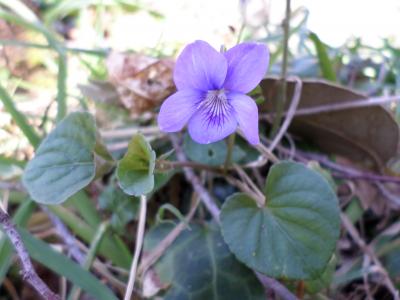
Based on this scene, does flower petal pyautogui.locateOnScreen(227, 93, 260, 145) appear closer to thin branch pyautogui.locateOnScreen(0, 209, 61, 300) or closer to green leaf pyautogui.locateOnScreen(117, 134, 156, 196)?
green leaf pyautogui.locateOnScreen(117, 134, 156, 196)

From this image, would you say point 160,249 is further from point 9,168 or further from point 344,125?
point 344,125

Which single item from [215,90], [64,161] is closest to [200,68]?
[215,90]

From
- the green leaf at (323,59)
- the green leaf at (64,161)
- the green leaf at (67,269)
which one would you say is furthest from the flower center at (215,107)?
the green leaf at (323,59)

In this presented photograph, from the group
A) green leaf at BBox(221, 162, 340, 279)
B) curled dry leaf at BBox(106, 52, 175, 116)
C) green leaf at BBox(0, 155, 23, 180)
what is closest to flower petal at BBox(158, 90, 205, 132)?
green leaf at BBox(221, 162, 340, 279)

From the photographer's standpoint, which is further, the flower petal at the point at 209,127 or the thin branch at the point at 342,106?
the thin branch at the point at 342,106

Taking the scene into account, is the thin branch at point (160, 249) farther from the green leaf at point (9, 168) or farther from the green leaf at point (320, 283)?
the green leaf at point (9, 168)

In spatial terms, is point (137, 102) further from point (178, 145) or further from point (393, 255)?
point (393, 255)

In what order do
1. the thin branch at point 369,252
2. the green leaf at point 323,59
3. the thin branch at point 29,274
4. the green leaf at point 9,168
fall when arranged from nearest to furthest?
the thin branch at point 29,274
the thin branch at point 369,252
the green leaf at point 9,168
the green leaf at point 323,59
